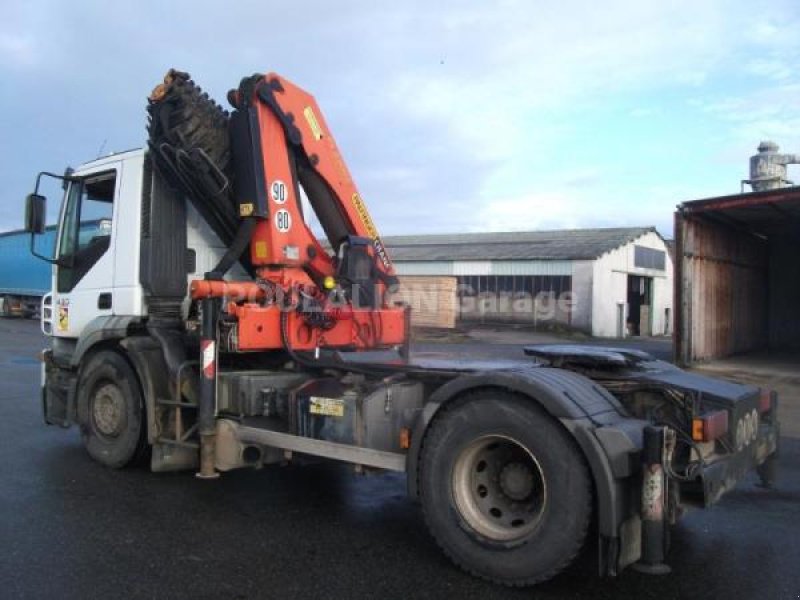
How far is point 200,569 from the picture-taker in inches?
174

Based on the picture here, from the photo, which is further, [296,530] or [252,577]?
[296,530]

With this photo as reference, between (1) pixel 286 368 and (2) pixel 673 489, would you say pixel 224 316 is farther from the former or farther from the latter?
(2) pixel 673 489

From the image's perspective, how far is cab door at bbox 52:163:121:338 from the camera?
685cm

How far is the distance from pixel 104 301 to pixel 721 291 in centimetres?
1610

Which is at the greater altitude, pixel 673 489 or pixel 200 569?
pixel 673 489

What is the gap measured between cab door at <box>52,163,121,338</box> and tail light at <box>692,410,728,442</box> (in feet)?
16.8

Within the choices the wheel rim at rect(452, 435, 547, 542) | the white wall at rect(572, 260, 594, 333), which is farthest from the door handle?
the white wall at rect(572, 260, 594, 333)

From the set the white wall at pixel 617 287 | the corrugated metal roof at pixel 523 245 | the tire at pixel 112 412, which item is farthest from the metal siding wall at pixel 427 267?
the tire at pixel 112 412

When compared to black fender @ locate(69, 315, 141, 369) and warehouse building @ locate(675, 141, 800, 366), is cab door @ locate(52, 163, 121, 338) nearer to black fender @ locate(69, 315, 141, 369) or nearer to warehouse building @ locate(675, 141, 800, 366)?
black fender @ locate(69, 315, 141, 369)

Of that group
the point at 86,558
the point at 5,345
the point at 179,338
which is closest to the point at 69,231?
the point at 179,338

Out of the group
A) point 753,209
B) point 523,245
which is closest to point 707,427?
point 753,209

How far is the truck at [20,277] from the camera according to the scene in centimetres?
3225

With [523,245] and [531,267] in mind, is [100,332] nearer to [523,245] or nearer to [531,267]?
[531,267]

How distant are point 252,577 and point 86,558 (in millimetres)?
1124
